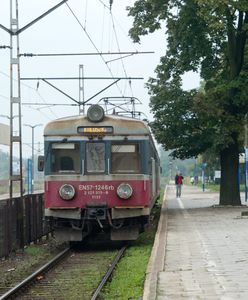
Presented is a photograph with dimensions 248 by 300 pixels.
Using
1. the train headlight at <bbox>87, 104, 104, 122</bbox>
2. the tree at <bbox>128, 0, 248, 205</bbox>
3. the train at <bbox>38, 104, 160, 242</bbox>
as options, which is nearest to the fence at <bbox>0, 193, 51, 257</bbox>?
the train at <bbox>38, 104, 160, 242</bbox>

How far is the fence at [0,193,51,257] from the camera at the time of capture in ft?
47.7

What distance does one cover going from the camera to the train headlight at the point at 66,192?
15.5 m

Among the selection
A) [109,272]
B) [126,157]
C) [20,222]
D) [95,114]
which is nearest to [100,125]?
[95,114]

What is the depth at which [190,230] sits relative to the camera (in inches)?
738

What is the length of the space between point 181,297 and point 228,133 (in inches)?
794

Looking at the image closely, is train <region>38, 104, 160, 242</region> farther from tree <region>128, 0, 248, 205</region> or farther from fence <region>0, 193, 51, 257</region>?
tree <region>128, 0, 248, 205</region>

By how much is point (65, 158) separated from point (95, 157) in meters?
0.73

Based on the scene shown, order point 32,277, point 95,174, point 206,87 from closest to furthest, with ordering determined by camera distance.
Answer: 1. point 32,277
2. point 95,174
3. point 206,87

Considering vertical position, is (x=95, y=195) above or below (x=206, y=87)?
below

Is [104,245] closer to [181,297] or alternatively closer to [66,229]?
[66,229]

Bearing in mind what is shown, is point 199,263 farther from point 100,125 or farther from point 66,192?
Result: point 100,125

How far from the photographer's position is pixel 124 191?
50.8 feet

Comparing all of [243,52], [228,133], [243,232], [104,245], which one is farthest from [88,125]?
[243,52]

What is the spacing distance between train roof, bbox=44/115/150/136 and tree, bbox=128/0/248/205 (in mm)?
12727
